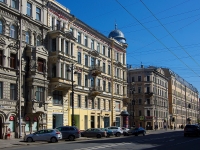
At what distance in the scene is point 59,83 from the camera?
43.0m

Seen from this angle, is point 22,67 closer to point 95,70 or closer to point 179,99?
point 95,70

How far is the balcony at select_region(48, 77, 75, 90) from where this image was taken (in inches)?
1689

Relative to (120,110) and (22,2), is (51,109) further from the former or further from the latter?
(120,110)

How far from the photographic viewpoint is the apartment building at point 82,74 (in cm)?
4375

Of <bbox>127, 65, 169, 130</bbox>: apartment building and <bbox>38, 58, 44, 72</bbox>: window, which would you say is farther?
<bbox>127, 65, 169, 130</bbox>: apartment building

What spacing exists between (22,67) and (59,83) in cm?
609

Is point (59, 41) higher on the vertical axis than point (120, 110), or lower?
higher

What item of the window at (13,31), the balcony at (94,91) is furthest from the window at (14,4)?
the balcony at (94,91)

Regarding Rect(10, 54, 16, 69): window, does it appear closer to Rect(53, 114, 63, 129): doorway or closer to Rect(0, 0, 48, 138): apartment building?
Rect(0, 0, 48, 138): apartment building

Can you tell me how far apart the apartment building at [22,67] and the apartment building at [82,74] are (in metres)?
2.06

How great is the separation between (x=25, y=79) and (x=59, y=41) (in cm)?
751

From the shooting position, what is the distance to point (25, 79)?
39.2 meters

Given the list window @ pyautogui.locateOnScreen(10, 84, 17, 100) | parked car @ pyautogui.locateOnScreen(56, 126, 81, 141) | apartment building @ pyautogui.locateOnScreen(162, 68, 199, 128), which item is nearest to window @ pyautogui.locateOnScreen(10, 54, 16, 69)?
window @ pyautogui.locateOnScreen(10, 84, 17, 100)

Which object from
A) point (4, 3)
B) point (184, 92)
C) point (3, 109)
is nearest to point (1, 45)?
point (4, 3)
